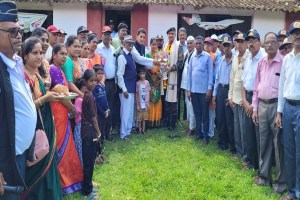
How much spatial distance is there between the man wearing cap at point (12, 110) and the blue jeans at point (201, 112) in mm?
4794

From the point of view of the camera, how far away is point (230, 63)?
21.8ft

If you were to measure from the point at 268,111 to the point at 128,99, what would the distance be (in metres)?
3.29

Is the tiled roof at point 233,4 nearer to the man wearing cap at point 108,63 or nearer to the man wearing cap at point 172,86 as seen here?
the man wearing cap at point 172,86

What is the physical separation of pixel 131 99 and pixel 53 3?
8.37 meters

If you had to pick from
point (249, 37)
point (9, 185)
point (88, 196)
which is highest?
point (249, 37)

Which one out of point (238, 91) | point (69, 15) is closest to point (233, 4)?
point (69, 15)

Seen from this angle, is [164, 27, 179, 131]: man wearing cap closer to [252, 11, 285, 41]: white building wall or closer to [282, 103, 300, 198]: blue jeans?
[282, 103, 300, 198]: blue jeans

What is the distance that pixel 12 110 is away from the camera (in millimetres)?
2775

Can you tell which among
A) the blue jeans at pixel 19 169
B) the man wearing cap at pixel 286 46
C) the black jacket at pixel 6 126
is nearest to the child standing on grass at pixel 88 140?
the blue jeans at pixel 19 169

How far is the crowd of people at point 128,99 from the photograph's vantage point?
2979 mm

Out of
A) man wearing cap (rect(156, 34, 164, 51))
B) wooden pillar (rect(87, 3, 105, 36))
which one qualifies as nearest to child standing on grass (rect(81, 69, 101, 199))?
man wearing cap (rect(156, 34, 164, 51))

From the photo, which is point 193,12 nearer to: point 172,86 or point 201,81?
point 172,86

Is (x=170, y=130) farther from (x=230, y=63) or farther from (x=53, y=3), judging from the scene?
(x=53, y=3)

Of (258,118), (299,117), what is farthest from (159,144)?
(299,117)
